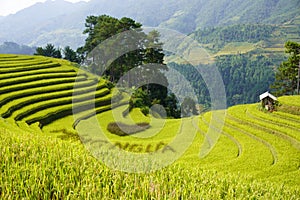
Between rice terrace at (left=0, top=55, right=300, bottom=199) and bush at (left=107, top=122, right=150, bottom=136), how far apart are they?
0.35m

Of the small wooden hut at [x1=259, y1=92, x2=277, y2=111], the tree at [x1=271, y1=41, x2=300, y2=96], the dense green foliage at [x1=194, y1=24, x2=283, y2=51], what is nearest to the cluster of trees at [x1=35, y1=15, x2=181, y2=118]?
the tree at [x1=271, y1=41, x2=300, y2=96]

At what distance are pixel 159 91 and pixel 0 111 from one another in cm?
1709

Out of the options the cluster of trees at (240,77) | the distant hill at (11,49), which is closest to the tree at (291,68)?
the cluster of trees at (240,77)

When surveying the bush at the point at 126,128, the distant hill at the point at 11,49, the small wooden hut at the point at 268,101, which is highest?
the distant hill at the point at 11,49

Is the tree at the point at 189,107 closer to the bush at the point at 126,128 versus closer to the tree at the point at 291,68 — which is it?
the tree at the point at 291,68

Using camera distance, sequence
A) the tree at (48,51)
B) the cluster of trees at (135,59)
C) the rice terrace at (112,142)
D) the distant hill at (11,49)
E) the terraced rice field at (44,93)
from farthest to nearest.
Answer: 1. the distant hill at (11,49)
2. the tree at (48,51)
3. the cluster of trees at (135,59)
4. the terraced rice field at (44,93)
5. the rice terrace at (112,142)

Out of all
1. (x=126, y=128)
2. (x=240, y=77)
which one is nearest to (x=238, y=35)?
(x=240, y=77)

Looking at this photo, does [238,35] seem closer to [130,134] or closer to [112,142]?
[130,134]

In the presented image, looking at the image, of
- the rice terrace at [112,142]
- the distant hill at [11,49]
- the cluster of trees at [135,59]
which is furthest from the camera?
the distant hill at [11,49]

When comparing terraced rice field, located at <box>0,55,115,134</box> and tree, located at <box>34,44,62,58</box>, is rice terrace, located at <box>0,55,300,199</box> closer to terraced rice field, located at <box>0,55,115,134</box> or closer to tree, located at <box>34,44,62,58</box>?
terraced rice field, located at <box>0,55,115,134</box>

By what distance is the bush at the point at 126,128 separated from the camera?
49.9 ft

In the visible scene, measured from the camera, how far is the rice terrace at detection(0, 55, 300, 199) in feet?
9.24

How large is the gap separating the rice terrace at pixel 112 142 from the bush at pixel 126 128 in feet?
1.15

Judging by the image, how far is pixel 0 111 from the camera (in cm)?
1380
